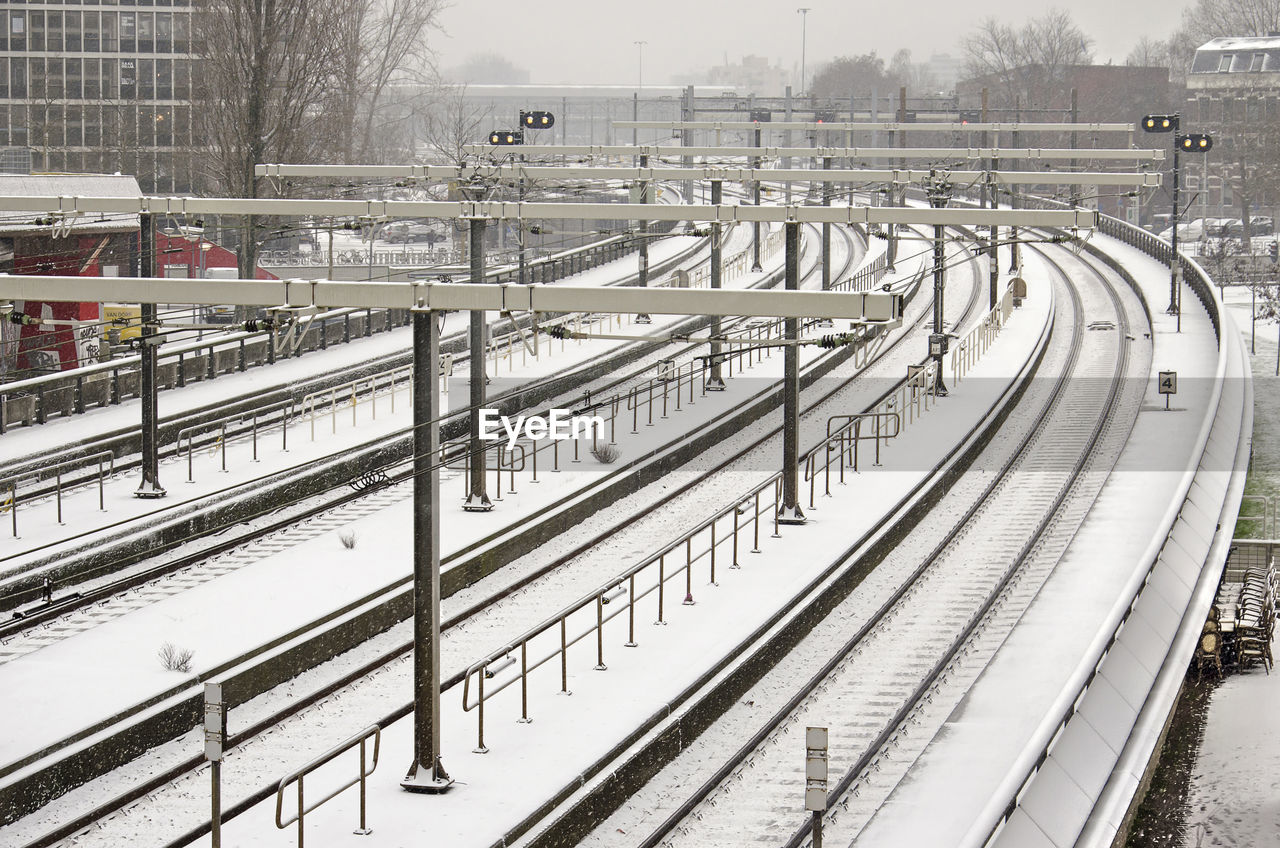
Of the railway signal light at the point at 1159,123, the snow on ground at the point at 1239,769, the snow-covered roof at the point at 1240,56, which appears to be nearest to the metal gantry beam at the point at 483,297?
the snow on ground at the point at 1239,769

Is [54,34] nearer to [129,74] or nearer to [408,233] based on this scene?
[129,74]

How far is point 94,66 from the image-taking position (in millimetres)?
75125

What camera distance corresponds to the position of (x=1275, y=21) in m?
126

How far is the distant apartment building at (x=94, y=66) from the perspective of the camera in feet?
245

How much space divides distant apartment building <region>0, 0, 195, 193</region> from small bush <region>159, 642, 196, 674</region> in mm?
60845

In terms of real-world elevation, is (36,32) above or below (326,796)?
above

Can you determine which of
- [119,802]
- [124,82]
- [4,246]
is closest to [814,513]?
[119,802]

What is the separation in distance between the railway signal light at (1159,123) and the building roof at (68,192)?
952 inches

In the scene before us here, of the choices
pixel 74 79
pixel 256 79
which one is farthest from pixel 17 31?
pixel 256 79

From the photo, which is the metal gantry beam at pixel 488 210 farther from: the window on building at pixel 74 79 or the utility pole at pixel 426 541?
the window on building at pixel 74 79

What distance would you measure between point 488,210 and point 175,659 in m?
9.56

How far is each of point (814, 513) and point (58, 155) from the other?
57.9 m

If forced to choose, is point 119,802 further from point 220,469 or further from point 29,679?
point 220,469

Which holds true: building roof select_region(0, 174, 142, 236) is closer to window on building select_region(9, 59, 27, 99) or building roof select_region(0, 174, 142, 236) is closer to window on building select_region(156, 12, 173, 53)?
window on building select_region(156, 12, 173, 53)
